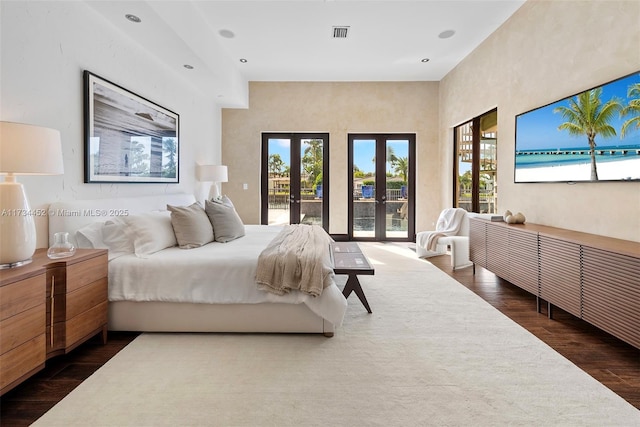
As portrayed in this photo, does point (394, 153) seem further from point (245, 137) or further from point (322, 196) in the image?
point (245, 137)

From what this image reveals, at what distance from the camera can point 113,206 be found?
2.96 metres

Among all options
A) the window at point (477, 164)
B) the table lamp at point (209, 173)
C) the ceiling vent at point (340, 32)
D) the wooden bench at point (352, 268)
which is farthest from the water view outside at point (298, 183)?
the wooden bench at point (352, 268)

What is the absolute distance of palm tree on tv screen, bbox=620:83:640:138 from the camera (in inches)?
92.9

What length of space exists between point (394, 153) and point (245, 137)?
9.70ft

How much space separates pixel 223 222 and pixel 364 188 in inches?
151

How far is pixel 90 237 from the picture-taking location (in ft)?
8.33

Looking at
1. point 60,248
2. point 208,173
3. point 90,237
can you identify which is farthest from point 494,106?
point 60,248

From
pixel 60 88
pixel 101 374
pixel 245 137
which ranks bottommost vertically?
pixel 101 374

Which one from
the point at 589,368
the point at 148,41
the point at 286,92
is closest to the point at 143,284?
the point at 148,41

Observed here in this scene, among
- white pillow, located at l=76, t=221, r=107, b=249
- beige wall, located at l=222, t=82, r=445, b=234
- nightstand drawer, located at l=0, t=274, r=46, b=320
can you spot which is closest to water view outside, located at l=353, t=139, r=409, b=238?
beige wall, located at l=222, t=82, r=445, b=234

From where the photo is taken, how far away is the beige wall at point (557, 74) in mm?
2525

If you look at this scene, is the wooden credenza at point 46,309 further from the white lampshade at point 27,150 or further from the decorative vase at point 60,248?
the white lampshade at point 27,150

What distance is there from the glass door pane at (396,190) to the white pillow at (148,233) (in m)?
4.57

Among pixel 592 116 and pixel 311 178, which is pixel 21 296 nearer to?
pixel 592 116
